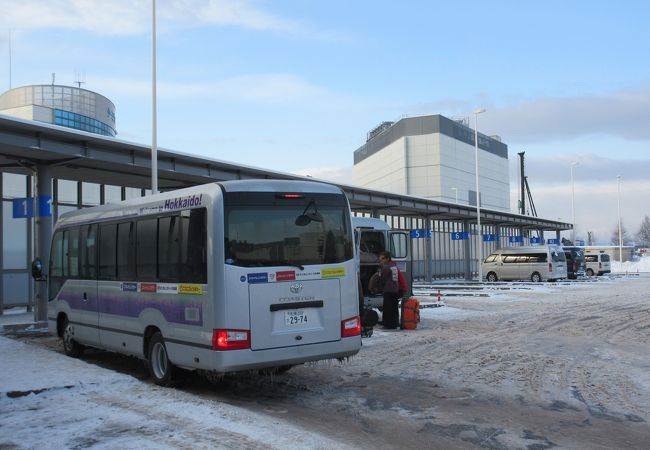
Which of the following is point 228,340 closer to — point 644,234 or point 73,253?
point 73,253

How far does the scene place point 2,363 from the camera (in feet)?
33.9

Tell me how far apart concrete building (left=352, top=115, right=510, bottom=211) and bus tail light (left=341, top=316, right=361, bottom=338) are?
8616 centimetres

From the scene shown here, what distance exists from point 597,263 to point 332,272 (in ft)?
152

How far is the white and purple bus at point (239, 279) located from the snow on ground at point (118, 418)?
1.92 feet

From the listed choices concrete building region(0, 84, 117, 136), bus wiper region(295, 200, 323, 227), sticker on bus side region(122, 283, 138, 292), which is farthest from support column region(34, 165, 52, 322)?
concrete building region(0, 84, 117, 136)

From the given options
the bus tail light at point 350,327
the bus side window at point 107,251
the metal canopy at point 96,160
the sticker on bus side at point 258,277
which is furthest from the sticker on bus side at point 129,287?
the metal canopy at point 96,160

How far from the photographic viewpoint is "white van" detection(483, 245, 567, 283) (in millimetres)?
38250

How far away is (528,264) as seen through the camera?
128 feet

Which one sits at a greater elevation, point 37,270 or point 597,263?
point 37,270

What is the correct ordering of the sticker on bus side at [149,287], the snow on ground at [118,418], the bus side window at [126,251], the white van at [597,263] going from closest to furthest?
1. the snow on ground at [118,418]
2. the sticker on bus side at [149,287]
3. the bus side window at [126,251]
4. the white van at [597,263]

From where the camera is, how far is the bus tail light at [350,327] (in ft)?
27.7

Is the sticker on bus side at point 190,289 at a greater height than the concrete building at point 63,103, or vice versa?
the concrete building at point 63,103

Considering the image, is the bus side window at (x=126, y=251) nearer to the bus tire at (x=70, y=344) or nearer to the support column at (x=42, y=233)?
the bus tire at (x=70, y=344)

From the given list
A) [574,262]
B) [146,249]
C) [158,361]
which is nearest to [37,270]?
[146,249]
